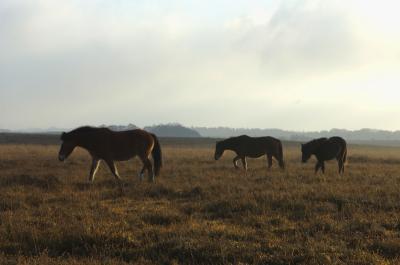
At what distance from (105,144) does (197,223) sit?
7.67 metres

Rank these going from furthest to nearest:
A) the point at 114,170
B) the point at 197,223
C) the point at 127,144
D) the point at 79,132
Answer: the point at 127,144
the point at 79,132
the point at 114,170
the point at 197,223

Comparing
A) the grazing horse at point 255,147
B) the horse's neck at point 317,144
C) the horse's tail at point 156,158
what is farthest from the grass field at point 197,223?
the grazing horse at point 255,147

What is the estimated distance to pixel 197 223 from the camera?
8.73 meters

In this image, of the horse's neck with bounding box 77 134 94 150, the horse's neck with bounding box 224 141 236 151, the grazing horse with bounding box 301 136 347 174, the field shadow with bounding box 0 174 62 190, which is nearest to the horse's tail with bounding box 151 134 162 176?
the horse's neck with bounding box 77 134 94 150

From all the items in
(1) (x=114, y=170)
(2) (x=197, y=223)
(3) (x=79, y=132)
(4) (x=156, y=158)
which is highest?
(3) (x=79, y=132)

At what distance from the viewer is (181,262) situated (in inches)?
256

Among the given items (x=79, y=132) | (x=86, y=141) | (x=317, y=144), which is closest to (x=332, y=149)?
(x=317, y=144)

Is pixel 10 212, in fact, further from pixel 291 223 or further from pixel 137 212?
pixel 291 223

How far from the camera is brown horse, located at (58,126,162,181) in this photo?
15.5 m

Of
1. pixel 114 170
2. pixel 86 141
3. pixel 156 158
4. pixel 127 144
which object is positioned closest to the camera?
pixel 114 170

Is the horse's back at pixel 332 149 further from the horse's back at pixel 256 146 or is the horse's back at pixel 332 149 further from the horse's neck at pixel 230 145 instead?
the horse's neck at pixel 230 145

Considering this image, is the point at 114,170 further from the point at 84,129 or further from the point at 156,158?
the point at 156,158

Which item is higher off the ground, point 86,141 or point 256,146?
point 86,141

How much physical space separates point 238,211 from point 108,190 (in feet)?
15.1
